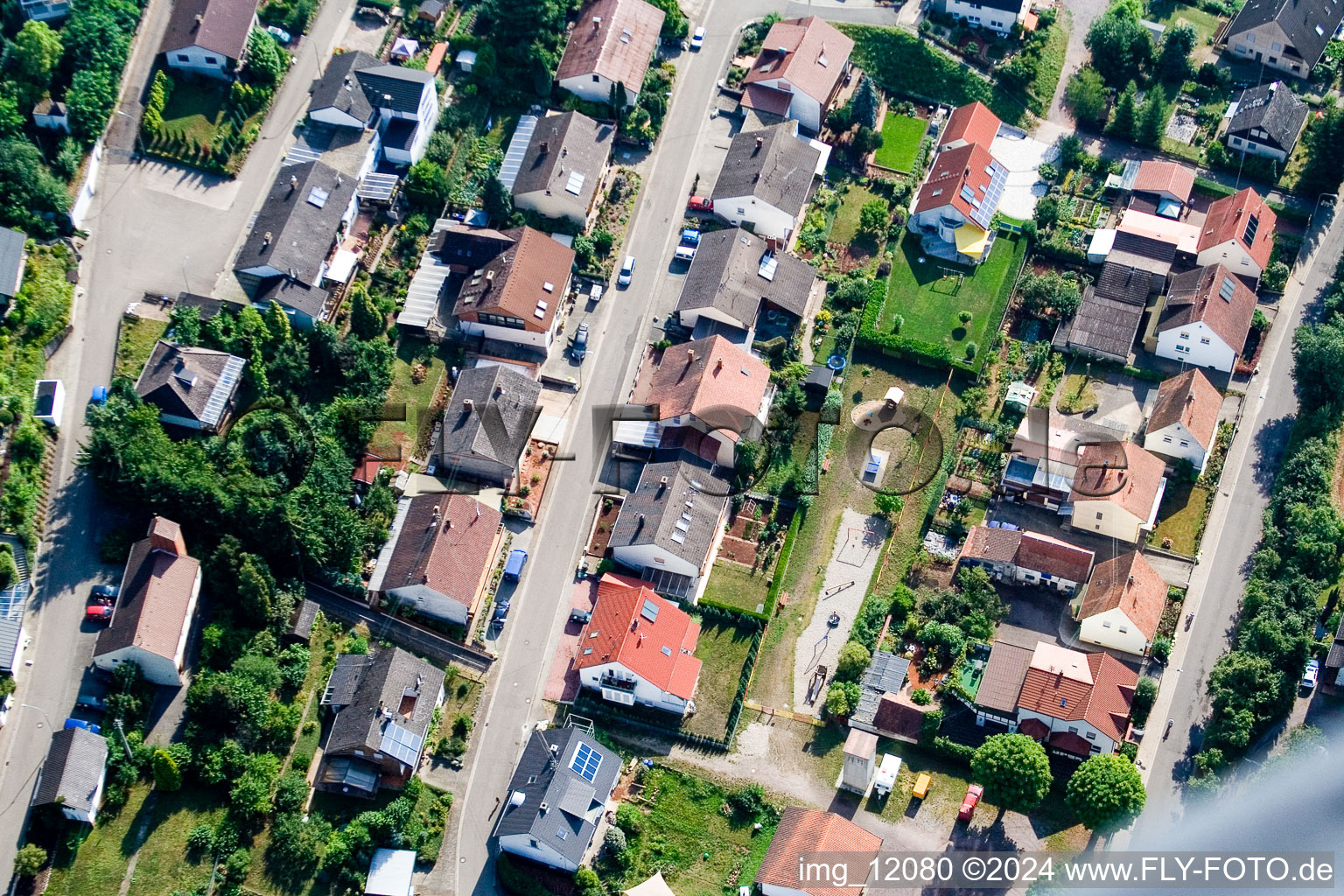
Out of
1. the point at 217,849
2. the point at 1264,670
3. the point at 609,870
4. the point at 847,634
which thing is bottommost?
the point at 217,849

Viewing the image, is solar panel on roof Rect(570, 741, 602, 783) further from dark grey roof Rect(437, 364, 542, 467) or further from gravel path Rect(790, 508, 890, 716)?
dark grey roof Rect(437, 364, 542, 467)

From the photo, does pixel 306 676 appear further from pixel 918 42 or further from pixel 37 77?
pixel 918 42

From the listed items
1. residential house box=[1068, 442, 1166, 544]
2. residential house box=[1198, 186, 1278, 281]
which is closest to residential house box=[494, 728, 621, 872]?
residential house box=[1068, 442, 1166, 544]

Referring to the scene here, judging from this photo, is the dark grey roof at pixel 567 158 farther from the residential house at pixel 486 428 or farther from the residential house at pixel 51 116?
the residential house at pixel 51 116

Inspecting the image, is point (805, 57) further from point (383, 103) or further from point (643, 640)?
point (643, 640)

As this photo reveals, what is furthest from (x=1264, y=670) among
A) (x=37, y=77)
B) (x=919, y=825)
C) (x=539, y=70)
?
(x=37, y=77)

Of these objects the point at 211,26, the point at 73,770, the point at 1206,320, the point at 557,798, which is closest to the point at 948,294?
the point at 1206,320
